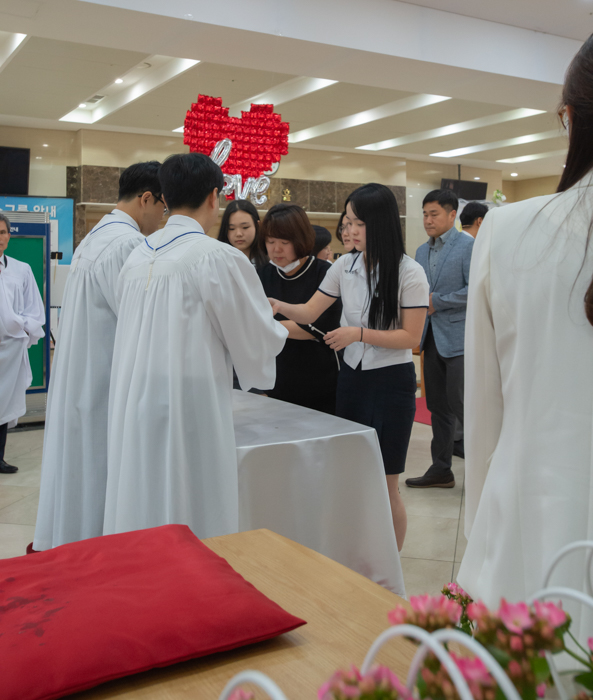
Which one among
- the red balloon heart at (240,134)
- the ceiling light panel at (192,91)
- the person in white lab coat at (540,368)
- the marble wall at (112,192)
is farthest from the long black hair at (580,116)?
the marble wall at (112,192)

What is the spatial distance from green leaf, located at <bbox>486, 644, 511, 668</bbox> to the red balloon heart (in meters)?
4.49

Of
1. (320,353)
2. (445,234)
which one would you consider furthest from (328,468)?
(445,234)

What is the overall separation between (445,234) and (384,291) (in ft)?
6.16

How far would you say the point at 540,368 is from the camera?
873mm

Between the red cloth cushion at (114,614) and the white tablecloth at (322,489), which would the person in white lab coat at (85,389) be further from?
the red cloth cushion at (114,614)


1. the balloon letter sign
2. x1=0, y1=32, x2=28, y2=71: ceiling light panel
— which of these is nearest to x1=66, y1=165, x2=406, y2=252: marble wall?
x1=0, y1=32, x2=28, y2=71: ceiling light panel

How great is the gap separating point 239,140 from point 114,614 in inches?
172

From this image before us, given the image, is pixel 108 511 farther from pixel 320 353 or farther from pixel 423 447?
pixel 423 447

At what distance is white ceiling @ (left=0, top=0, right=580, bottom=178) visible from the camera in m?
4.98

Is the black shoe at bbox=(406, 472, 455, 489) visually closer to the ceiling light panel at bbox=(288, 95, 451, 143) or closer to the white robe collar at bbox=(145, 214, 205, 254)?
the white robe collar at bbox=(145, 214, 205, 254)

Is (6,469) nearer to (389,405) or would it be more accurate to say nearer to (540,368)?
(389,405)

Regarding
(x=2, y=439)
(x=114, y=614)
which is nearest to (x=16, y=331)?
(x=2, y=439)

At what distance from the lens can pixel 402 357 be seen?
248cm

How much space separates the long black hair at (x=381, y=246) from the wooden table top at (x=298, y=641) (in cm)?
143
